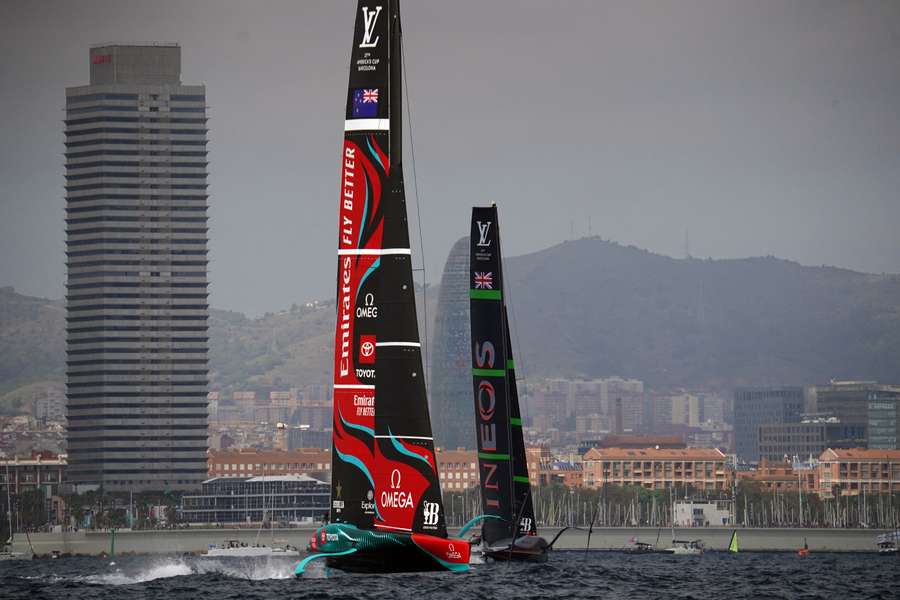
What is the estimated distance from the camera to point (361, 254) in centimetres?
4025

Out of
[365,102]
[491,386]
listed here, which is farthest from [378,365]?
[491,386]

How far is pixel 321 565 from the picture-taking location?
40.1m

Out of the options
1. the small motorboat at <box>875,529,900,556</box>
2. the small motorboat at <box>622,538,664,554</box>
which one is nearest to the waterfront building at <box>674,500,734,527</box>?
the small motorboat at <box>622,538,664,554</box>

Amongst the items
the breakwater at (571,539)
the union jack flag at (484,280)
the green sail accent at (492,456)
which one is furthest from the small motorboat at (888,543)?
the union jack flag at (484,280)

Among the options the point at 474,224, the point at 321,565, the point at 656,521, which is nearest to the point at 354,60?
the point at 321,565

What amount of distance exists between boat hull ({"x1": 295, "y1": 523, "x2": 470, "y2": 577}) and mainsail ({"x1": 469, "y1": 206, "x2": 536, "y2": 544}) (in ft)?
61.9

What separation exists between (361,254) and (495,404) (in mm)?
19134

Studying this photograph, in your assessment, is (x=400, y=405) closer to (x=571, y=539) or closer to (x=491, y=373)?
(x=491, y=373)

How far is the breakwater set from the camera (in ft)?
483

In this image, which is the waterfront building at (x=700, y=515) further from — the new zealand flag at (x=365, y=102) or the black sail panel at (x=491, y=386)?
the new zealand flag at (x=365, y=102)

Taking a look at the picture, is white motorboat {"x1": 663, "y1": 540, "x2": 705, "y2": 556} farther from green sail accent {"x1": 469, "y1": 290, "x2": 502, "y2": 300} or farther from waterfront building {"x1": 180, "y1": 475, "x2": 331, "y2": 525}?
green sail accent {"x1": 469, "y1": 290, "x2": 502, "y2": 300}

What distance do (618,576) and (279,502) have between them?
138 metres

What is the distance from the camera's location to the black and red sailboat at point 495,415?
189ft

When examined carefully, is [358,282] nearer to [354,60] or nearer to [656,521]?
[354,60]
